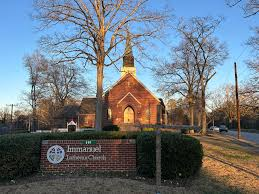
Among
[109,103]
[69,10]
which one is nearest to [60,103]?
[109,103]

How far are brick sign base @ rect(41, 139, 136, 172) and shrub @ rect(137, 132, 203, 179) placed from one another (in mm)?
738

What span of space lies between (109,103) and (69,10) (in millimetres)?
28053

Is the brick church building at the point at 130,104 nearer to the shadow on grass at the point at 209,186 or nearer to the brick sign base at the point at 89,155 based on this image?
the brick sign base at the point at 89,155

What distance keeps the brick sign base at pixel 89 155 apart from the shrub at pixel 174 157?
74 cm

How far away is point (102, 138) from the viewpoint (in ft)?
34.2

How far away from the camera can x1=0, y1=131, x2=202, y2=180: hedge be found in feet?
30.5

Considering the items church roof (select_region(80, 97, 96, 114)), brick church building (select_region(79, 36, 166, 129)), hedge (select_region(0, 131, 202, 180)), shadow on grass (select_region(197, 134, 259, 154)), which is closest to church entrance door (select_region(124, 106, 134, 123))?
brick church building (select_region(79, 36, 166, 129))

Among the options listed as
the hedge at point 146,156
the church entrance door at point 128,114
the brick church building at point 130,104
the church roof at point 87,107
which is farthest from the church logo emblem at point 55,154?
the church roof at point 87,107

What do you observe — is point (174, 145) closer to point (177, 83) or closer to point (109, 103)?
point (177, 83)

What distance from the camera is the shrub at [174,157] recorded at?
30.4ft

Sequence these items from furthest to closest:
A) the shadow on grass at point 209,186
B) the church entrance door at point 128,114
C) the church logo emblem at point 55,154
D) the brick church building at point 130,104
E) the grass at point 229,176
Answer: the church entrance door at point 128,114 → the brick church building at point 130,104 → the church logo emblem at point 55,154 → the grass at point 229,176 → the shadow on grass at point 209,186

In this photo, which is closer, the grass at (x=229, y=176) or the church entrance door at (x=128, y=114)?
the grass at (x=229, y=176)

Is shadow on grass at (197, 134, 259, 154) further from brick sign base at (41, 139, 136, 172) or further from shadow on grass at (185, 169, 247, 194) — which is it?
brick sign base at (41, 139, 136, 172)

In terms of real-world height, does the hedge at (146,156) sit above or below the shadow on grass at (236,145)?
above
